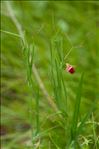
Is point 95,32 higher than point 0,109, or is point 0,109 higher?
point 95,32

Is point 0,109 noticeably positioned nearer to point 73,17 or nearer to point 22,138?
point 22,138

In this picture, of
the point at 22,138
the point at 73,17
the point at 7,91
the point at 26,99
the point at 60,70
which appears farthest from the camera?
the point at 73,17

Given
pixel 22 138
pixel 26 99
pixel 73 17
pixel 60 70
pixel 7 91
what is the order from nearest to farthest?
pixel 60 70
pixel 22 138
pixel 26 99
pixel 7 91
pixel 73 17

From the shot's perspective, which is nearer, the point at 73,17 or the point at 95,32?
the point at 95,32

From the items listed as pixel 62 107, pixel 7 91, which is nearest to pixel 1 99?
pixel 7 91

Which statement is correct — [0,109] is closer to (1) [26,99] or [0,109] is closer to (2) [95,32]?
(1) [26,99]

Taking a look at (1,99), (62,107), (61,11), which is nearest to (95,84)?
(1,99)

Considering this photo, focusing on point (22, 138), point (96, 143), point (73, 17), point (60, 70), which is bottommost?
point (22, 138)
